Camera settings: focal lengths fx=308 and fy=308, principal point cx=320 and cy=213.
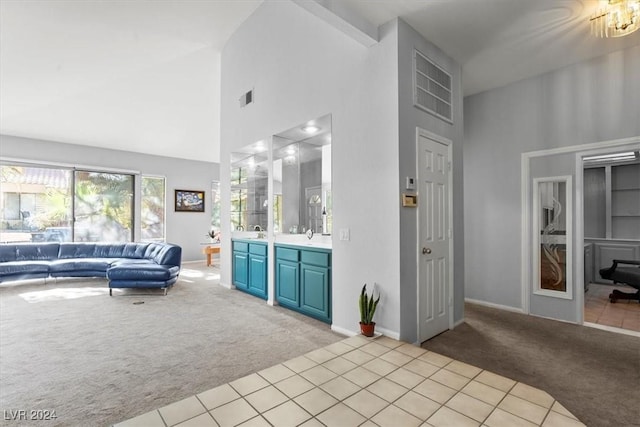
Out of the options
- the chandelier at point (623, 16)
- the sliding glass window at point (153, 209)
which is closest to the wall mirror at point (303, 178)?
the chandelier at point (623, 16)

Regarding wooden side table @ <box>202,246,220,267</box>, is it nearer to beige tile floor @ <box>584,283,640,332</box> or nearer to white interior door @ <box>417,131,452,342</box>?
white interior door @ <box>417,131,452,342</box>

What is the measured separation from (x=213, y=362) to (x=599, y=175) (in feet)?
25.0

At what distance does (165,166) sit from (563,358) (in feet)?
30.5

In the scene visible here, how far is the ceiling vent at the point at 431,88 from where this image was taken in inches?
121

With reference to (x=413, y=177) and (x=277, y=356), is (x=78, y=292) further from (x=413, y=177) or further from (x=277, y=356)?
(x=413, y=177)

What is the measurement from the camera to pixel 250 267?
5070 millimetres

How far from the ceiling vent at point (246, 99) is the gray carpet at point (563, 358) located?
4.35 m

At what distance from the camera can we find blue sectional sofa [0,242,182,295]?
5188mm

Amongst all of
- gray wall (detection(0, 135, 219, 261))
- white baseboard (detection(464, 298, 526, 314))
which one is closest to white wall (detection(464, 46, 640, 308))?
white baseboard (detection(464, 298, 526, 314))

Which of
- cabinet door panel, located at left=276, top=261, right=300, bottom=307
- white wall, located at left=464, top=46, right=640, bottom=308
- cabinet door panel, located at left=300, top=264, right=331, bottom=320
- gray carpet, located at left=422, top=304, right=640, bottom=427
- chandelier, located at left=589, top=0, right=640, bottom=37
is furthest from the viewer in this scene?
cabinet door panel, located at left=276, top=261, right=300, bottom=307

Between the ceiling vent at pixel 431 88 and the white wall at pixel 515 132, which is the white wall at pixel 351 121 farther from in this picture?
the white wall at pixel 515 132

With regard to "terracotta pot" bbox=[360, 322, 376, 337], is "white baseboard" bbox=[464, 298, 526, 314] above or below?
below

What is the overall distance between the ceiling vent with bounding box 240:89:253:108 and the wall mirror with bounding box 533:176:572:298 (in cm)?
433

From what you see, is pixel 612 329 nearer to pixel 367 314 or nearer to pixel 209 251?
pixel 367 314
